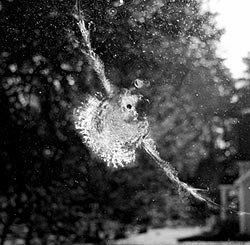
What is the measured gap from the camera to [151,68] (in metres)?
1.30

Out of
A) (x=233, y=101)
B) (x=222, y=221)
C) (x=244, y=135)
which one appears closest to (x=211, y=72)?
(x=233, y=101)

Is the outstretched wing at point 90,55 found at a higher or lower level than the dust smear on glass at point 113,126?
higher

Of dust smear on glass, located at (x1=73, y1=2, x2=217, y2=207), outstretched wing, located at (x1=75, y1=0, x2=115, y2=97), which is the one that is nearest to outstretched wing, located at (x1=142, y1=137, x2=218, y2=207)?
dust smear on glass, located at (x1=73, y1=2, x2=217, y2=207)

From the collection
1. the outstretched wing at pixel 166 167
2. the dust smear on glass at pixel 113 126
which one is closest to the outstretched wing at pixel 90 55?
the dust smear on glass at pixel 113 126

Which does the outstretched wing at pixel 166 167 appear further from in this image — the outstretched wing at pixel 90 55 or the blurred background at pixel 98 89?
the outstretched wing at pixel 90 55

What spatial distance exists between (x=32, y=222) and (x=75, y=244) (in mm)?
182

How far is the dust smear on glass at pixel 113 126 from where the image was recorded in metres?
1.29

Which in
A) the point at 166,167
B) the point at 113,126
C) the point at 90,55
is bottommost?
the point at 166,167

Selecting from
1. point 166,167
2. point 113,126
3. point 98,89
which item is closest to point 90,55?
point 98,89

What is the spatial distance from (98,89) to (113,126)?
15cm

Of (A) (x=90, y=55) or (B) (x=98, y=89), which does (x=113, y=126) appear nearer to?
(B) (x=98, y=89)

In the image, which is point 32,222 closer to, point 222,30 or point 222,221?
point 222,221

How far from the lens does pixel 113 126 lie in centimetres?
132

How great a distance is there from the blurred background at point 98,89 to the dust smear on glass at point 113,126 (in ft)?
0.08
